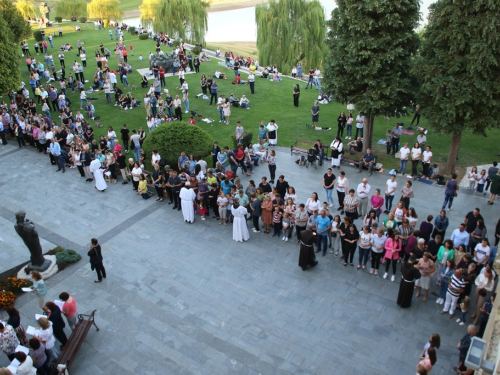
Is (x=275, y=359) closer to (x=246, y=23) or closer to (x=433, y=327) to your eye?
(x=433, y=327)

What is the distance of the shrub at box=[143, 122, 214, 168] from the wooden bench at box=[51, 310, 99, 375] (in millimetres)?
8349

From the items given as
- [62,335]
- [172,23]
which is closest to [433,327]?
[62,335]

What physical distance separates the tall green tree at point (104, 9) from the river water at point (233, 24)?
9.97 metres

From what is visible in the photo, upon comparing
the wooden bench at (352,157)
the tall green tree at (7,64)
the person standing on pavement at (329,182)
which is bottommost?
the wooden bench at (352,157)

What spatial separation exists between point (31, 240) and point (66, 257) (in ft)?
4.38

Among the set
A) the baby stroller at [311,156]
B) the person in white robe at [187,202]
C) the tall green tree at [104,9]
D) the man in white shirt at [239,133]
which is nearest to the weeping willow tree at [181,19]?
the tall green tree at [104,9]

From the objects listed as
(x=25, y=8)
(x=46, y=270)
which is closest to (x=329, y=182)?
(x=46, y=270)

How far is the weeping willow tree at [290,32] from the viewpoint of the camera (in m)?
33.3

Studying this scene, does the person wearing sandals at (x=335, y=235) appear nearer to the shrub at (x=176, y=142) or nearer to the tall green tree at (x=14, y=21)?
the shrub at (x=176, y=142)

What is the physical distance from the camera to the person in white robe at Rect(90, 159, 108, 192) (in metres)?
16.3

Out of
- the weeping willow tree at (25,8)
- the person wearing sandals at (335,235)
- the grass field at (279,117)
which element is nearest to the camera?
the person wearing sandals at (335,235)

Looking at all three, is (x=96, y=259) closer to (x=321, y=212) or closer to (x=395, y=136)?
(x=321, y=212)

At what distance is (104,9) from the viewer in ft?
190

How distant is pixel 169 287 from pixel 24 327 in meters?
3.57
